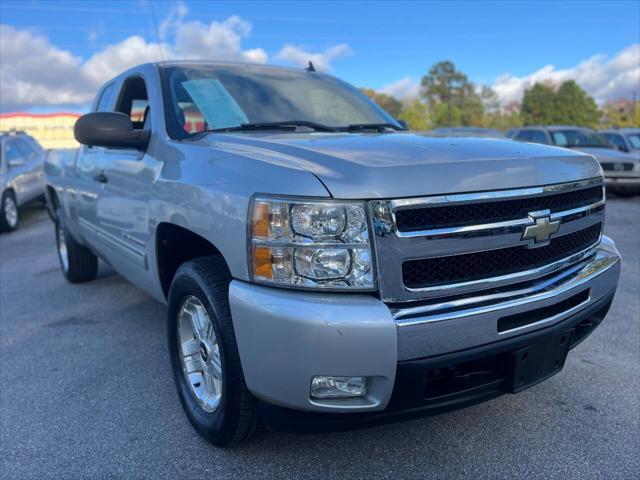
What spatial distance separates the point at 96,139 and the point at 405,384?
2169mm

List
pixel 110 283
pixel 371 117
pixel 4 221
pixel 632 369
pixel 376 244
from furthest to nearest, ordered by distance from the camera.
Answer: pixel 4 221, pixel 110 283, pixel 371 117, pixel 632 369, pixel 376 244

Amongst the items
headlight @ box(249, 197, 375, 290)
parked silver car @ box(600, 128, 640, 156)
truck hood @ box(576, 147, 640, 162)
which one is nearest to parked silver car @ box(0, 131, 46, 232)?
headlight @ box(249, 197, 375, 290)

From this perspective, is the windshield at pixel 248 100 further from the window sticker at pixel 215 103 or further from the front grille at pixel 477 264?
the front grille at pixel 477 264

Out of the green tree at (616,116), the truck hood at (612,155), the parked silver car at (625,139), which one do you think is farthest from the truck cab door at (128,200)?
the green tree at (616,116)

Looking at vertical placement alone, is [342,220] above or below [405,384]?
above

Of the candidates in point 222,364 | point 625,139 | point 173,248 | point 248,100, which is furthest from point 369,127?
point 625,139

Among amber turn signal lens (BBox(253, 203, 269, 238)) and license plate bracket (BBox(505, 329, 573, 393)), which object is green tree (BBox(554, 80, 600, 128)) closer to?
license plate bracket (BBox(505, 329, 573, 393))

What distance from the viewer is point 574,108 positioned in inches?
2452

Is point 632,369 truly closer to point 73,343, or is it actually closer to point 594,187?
point 594,187

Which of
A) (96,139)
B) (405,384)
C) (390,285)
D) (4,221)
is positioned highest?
(96,139)

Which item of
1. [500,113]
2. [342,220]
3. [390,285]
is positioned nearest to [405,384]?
[390,285]

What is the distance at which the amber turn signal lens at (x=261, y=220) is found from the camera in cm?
193

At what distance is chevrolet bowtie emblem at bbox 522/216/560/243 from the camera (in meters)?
2.13

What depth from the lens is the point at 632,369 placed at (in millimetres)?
3287
